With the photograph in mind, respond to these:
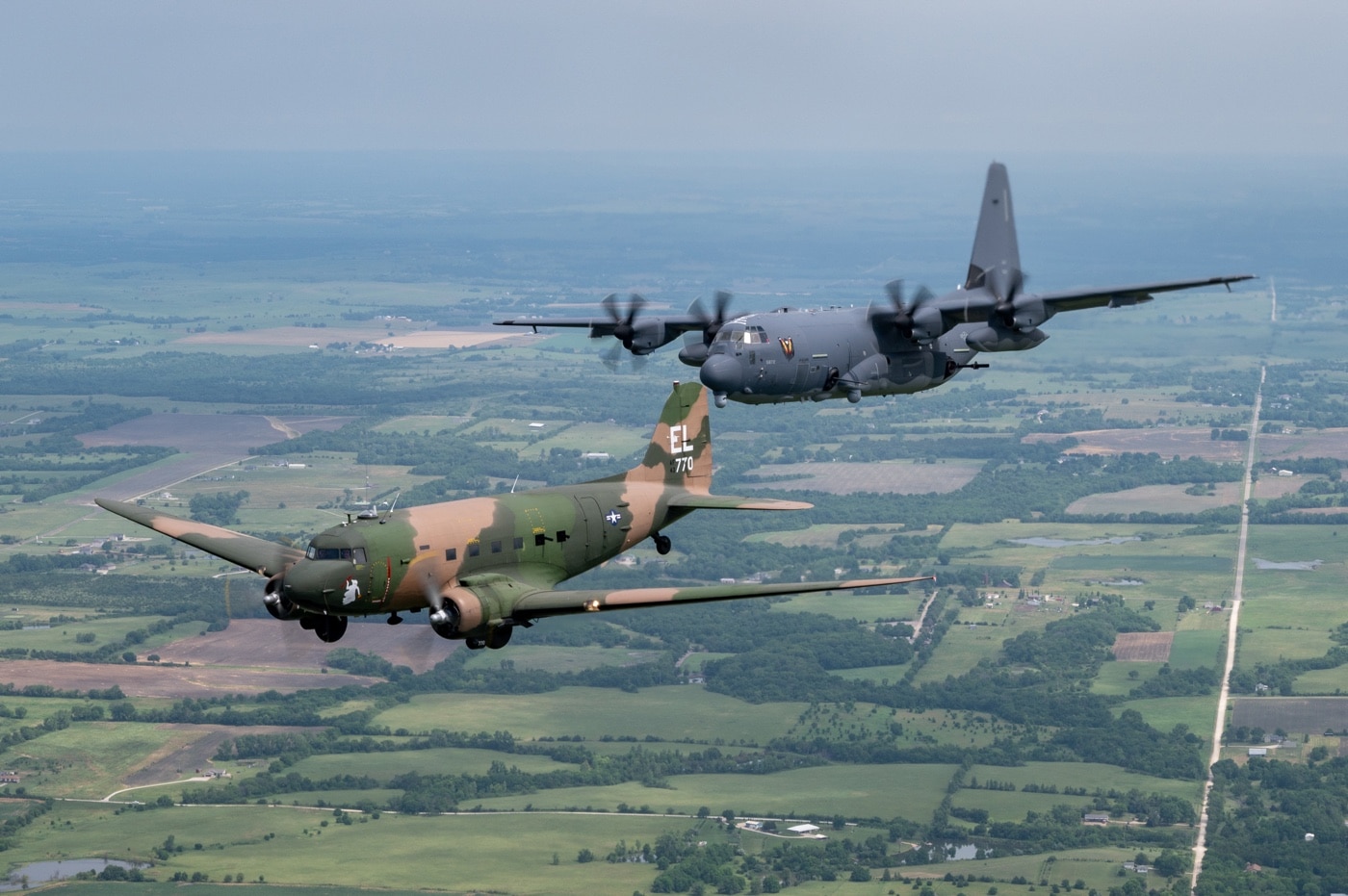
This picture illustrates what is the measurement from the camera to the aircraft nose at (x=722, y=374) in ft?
280

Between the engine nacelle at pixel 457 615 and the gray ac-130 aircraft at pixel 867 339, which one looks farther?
the gray ac-130 aircraft at pixel 867 339

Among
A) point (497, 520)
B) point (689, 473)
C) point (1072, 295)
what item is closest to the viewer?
point (497, 520)

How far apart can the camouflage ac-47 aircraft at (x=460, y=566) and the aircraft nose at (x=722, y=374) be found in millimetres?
13961

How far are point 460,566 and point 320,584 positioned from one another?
4.92 meters

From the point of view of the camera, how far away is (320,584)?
63.7m

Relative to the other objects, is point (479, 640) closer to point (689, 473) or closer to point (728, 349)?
point (689, 473)

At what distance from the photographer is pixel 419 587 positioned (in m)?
65.2

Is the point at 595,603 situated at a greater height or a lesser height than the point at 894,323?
lesser

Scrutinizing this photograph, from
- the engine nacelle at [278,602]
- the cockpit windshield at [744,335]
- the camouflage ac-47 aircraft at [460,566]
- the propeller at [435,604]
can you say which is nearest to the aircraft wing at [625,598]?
the camouflage ac-47 aircraft at [460,566]

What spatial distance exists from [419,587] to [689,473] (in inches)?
657

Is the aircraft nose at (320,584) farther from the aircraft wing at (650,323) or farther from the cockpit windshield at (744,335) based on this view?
the aircraft wing at (650,323)

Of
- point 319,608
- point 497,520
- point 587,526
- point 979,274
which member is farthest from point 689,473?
point 979,274

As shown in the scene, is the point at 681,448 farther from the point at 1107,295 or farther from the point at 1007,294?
the point at 1107,295

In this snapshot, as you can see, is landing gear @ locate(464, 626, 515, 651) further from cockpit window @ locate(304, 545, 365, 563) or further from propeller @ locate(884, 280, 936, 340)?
propeller @ locate(884, 280, 936, 340)
